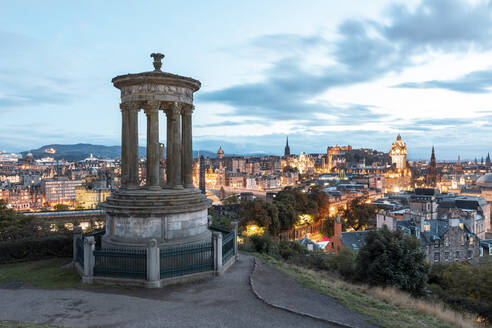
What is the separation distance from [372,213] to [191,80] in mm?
Answer: 69751

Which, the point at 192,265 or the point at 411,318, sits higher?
the point at 192,265

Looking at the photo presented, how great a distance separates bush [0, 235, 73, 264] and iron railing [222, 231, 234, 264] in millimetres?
9253

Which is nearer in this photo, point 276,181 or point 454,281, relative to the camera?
point 454,281

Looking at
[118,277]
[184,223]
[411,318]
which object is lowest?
[411,318]

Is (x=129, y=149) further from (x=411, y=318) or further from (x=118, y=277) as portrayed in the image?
(x=411, y=318)

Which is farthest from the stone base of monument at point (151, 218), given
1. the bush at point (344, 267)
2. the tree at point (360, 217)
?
the tree at point (360, 217)

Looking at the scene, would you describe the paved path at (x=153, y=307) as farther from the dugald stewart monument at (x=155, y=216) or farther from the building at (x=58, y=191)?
the building at (x=58, y=191)

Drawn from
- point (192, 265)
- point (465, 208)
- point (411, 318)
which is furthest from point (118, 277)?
point (465, 208)

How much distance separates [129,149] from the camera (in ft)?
60.7

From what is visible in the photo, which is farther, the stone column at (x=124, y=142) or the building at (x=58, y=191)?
the building at (x=58, y=191)

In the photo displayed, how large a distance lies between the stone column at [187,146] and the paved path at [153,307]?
645 centimetres

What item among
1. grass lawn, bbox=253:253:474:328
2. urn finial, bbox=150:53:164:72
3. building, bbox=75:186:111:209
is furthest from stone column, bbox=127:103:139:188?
building, bbox=75:186:111:209

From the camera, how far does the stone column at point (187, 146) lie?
19547mm

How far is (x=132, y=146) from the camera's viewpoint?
1847 centimetres
